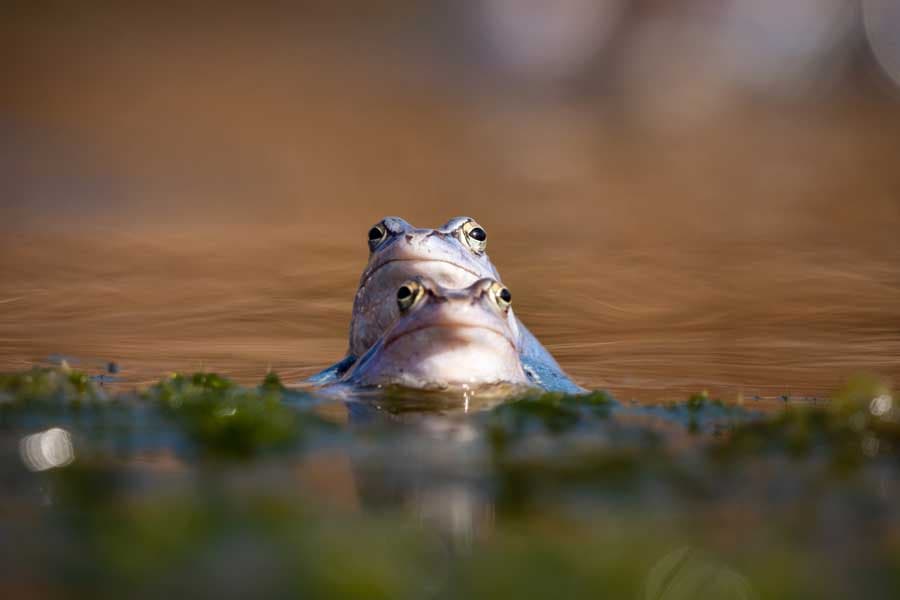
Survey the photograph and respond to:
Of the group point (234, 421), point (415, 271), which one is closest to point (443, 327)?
point (415, 271)

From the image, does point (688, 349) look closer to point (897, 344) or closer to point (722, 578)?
point (897, 344)

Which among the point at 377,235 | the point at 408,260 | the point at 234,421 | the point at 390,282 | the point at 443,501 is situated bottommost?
the point at 443,501

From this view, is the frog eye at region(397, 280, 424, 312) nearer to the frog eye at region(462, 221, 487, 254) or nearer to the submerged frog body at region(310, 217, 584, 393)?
the submerged frog body at region(310, 217, 584, 393)

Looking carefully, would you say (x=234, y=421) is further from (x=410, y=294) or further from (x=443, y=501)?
(x=410, y=294)

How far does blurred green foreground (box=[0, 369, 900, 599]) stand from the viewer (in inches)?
97.2

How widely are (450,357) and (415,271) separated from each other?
5.66ft

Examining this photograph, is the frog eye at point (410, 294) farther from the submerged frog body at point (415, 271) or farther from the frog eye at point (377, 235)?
the frog eye at point (377, 235)

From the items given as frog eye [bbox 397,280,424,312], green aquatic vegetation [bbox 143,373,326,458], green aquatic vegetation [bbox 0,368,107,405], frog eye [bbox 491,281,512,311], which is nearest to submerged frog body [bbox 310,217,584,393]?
frog eye [bbox 491,281,512,311]

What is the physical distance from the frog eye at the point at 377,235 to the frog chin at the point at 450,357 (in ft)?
6.77

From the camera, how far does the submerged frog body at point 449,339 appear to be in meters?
5.70

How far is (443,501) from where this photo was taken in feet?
10.5

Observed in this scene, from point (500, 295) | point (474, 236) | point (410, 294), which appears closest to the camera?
point (410, 294)

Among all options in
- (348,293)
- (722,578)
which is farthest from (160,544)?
(348,293)

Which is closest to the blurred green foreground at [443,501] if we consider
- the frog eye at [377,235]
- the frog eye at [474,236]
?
the frog eye at [377,235]
